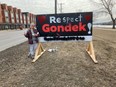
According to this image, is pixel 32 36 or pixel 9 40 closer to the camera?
pixel 32 36

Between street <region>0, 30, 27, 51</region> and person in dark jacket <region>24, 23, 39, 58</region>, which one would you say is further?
street <region>0, 30, 27, 51</region>

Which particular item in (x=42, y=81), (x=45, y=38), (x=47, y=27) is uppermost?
(x=47, y=27)

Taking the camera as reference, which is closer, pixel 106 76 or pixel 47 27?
pixel 106 76

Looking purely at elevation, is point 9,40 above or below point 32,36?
below

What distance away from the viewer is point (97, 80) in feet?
Answer: 15.4

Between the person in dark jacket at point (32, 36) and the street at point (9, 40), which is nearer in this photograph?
the person in dark jacket at point (32, 36)

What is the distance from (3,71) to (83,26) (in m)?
3.86

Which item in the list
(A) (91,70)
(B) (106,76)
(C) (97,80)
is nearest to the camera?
(C) (97,80)

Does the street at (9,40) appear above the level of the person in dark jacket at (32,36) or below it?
below

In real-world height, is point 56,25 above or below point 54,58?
above

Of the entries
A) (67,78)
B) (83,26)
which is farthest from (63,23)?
(67,78)

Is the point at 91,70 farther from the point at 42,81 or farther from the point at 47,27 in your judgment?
the point at 47,27

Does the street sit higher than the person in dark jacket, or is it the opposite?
the person in dark jacket

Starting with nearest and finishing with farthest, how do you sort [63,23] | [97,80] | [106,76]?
1. [97,80]
2. [106,76]
3. [63,23]
